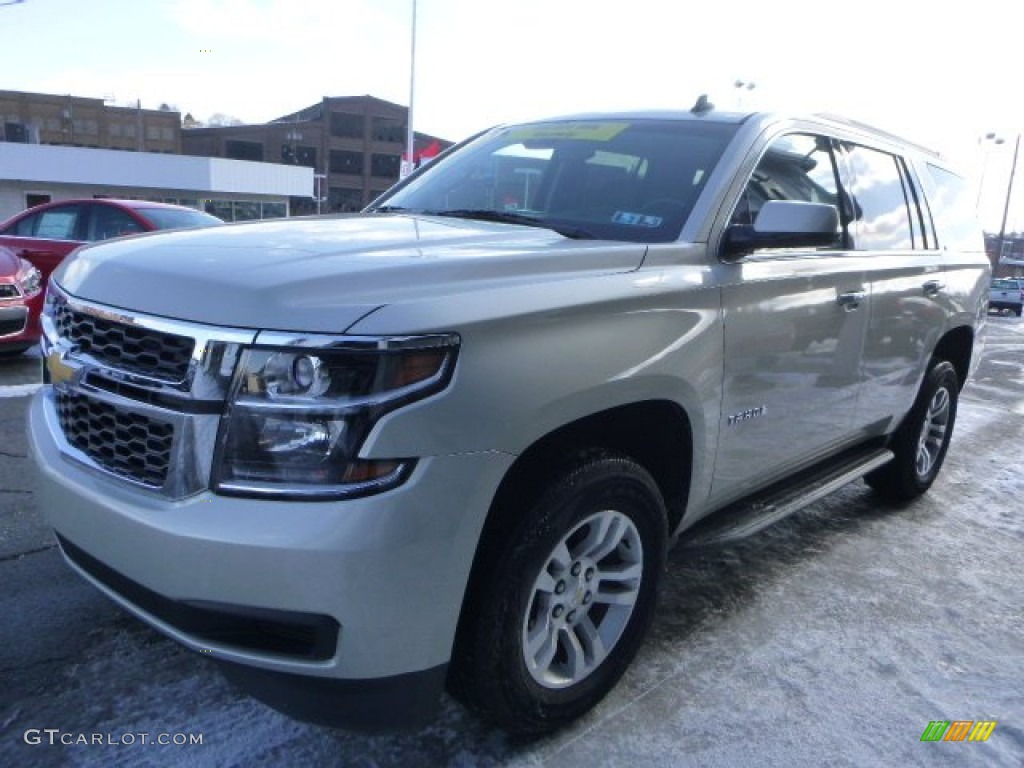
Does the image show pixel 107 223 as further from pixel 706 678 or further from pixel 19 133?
pixel 19 133

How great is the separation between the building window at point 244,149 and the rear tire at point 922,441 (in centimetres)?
8238

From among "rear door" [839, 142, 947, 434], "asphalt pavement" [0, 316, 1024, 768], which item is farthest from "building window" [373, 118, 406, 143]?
"asphalt pavement" [0, 316, 1024, 768]

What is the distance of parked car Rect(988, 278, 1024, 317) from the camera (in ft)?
118

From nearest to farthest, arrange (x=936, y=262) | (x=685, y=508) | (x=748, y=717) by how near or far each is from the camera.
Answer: (x=748, y=717) → (x=685, y=508) → (x=936, y=262)

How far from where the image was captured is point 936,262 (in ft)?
14.3

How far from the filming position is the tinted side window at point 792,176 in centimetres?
300

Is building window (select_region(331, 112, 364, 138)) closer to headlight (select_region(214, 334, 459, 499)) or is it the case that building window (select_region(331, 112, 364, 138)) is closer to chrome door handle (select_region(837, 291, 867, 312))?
chrome door handle (select_region(837, 291, 867, 312))

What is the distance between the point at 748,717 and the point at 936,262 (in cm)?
289

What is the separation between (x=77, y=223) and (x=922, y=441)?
946 cm

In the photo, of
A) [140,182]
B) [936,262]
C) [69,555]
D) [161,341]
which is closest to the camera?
[161,341]

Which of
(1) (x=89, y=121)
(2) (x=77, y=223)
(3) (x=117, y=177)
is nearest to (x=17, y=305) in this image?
(2) (x=77, y=223)

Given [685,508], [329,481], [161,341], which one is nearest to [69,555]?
[161,341]

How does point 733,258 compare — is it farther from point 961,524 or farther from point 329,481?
point 961,524

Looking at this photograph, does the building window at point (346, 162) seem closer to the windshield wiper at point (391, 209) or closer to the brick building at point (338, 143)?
the brick building at point (338, 143)
